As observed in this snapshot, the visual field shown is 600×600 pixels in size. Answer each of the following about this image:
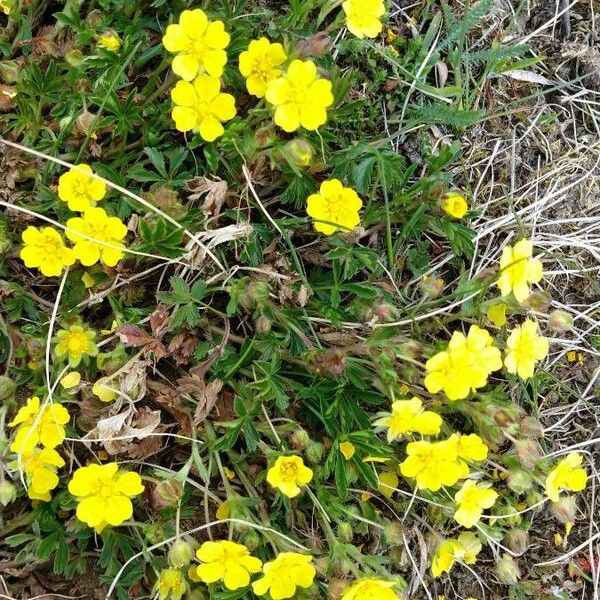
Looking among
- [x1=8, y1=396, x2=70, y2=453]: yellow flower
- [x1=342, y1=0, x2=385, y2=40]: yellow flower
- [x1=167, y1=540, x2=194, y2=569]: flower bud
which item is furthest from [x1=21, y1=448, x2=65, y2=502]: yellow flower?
[x1=342, y1=0, x2=385, y2=40]: yellow flower

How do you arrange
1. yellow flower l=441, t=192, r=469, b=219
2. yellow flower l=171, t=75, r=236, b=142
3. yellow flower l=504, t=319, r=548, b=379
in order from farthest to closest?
yellow flower l=441, t=192, r=469, b=219, yellow flower l=504, t=319, r=548, b=379, yellow flower l=171, t=75, r=236, b=142

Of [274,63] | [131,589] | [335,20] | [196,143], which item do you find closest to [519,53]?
[335,20]

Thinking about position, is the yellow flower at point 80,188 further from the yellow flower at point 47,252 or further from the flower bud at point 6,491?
the flower bud at point 6,491

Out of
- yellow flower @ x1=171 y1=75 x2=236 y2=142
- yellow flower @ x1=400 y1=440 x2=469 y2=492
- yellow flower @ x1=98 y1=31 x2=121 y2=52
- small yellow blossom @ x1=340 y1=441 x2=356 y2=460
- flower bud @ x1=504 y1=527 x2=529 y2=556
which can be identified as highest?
yellow flower @ x1=98 y1=31 x2=121 y2=52

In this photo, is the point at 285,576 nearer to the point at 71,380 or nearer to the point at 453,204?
the point at 71,380

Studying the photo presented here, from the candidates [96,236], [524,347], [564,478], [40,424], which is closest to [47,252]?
[96,236]

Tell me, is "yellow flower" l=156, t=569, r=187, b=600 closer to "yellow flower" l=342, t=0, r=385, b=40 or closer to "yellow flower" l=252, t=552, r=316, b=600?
"yellow flower" l=252, t=552, r=316, b=600

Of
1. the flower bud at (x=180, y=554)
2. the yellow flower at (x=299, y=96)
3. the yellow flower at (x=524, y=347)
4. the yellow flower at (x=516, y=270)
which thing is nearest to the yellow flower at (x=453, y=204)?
the yellow flower at (x=516, y=270)
